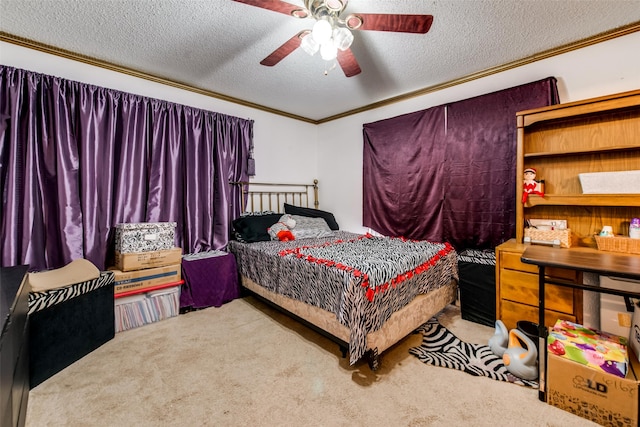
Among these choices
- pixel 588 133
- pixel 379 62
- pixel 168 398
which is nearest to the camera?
pixel 168 398

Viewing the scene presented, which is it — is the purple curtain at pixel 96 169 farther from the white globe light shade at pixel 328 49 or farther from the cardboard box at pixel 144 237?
the white globe light shade at pixel 328 49

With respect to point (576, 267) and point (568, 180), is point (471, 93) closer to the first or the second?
point (568, 180)

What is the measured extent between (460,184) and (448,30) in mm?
1523

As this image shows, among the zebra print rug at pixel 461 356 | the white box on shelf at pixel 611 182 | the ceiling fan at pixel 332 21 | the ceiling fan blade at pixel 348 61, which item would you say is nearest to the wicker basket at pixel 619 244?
the white box on shelf at pixel 611 182

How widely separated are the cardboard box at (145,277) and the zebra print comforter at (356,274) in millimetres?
724

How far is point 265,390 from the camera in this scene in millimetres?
1709

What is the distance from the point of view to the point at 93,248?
2.57 metres

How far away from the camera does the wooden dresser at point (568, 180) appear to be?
203 cm

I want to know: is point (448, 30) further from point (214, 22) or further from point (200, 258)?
point (200, 258)

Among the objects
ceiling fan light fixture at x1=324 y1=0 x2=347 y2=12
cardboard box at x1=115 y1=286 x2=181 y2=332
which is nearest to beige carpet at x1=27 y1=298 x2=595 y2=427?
cardboard box at x1=115 y1=286 x2=181 y2=332

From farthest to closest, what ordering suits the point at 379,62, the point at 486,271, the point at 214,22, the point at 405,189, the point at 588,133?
the point at 405,189, the point at 379,62, the point at 486,271, the point at 588,133, the point at 214,22

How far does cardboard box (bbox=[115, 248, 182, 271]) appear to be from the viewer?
2492mm

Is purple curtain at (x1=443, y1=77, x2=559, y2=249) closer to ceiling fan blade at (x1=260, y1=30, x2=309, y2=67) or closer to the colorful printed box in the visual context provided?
the colorful printed box

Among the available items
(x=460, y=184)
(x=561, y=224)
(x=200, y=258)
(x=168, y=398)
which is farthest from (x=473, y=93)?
(x=168, y=398)
